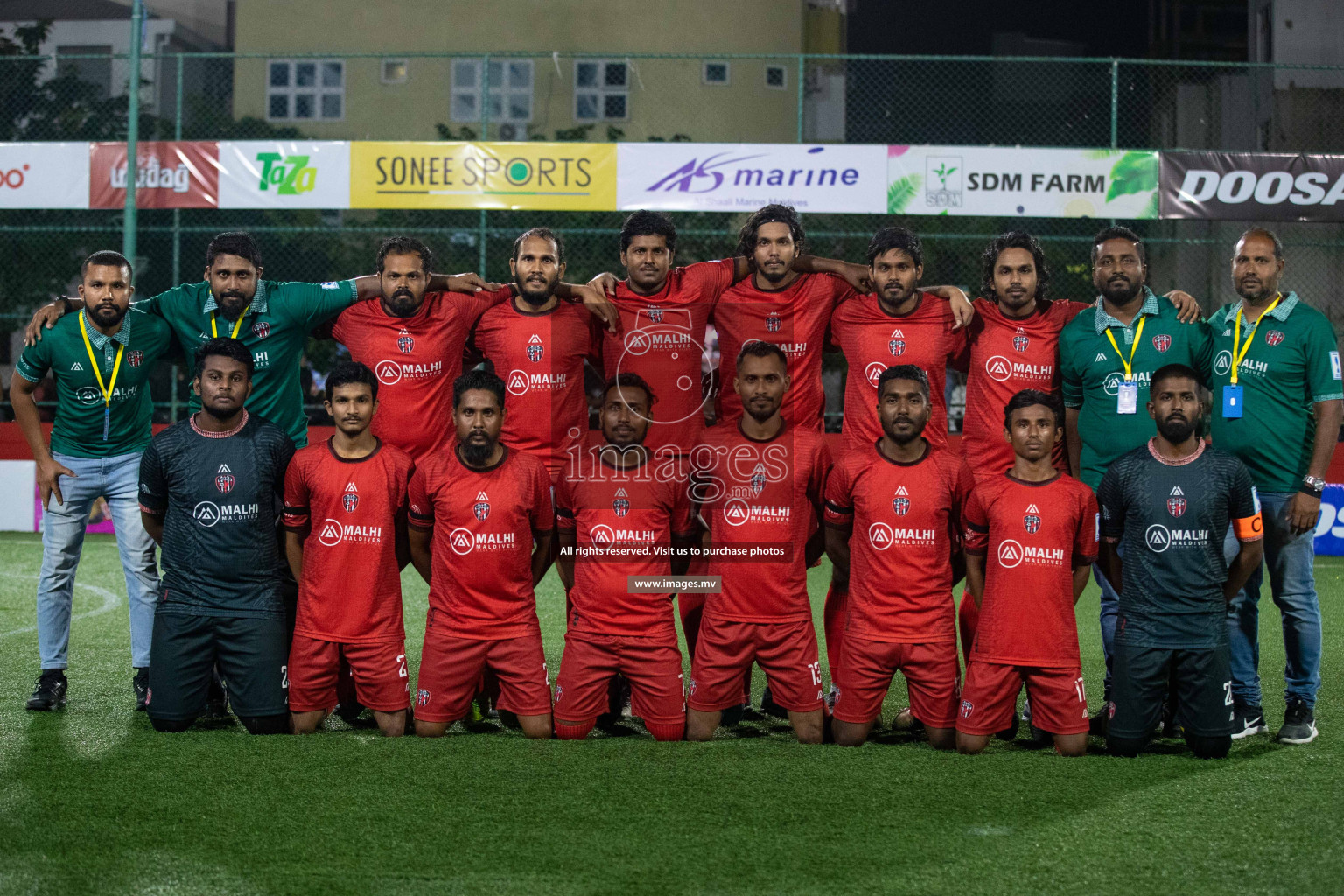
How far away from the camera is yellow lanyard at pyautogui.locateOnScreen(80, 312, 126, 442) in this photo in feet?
18.7

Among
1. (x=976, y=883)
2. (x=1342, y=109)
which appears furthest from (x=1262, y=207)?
(x=976, y=883)

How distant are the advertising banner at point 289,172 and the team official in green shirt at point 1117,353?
9597 millimetres

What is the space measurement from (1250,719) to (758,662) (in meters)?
2.10

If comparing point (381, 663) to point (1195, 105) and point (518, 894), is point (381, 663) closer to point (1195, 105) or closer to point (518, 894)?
point (518, 894)

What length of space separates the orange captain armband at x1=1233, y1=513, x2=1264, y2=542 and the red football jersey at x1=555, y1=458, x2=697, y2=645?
2.22 meters

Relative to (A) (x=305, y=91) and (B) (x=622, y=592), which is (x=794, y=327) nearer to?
(B) (x=622, y=592)

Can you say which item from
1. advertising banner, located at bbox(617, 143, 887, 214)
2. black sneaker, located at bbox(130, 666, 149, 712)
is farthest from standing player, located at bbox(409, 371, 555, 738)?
advertising banner, located at bbox(617, 143, 887, 214)

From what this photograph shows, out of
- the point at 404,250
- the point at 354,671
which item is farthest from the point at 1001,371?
the point at 354,671

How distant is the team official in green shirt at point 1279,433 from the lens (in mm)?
5238

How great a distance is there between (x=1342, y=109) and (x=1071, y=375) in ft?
47.4

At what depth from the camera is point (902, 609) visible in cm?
500

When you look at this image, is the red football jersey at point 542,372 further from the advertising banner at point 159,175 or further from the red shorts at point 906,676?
the advertising banner at point 159,175

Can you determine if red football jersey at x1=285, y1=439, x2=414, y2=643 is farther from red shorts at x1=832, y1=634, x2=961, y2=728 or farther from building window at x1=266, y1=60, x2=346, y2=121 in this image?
building window at x1=266, y1=60, x2=346, y2=121

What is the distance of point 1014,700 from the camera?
491cm
